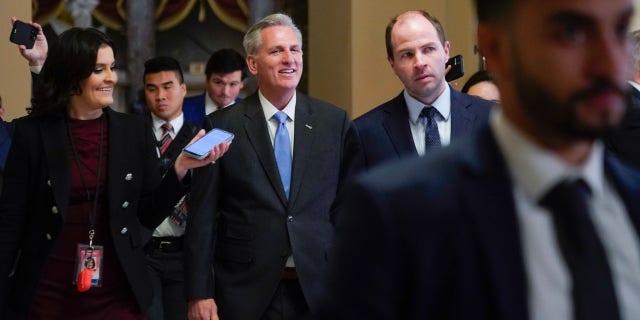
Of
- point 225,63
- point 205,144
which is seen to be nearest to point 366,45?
point 225,63

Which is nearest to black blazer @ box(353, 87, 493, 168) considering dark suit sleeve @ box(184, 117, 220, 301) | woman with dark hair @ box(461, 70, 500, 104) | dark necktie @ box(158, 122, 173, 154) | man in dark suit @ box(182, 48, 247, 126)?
dark suit sleeve @ box(184, 117, 220, 301)

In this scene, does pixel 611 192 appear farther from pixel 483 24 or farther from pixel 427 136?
pixel 427 136

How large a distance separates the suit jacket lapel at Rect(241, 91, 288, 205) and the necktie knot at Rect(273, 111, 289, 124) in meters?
0.05

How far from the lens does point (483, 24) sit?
140 cm

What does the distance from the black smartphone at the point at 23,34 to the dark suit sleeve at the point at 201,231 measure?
1417mm

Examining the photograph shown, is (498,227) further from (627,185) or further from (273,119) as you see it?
(273,119)

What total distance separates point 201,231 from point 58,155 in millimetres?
607

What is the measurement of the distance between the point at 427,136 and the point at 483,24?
253cm

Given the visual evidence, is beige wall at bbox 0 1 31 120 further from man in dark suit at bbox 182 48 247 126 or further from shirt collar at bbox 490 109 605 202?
shirt collar at bbox 490 109 605 202

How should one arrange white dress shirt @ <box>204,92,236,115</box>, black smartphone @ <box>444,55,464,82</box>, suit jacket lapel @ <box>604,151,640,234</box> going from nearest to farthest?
suit jacket lapel @ <box>604,151,640,234</box>
black smartphone @ <box>444,55,464,82</box>
white dress shirt @ <box>204,92,236,115</box>

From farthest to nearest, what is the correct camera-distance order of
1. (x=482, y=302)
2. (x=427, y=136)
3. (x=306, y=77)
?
1. (x=306, y=77)
2. (x=427, y=136)
3. (x=482, y=302)

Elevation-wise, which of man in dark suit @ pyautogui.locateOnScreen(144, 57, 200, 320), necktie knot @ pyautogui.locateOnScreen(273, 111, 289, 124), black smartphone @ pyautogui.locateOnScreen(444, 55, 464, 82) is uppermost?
black smartphone @ pyautogui.locateOnScreen(444, 55, 464, 82)

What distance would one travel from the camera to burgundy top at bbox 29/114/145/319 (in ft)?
12.9

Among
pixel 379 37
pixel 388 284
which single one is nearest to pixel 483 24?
pixel 388 284
